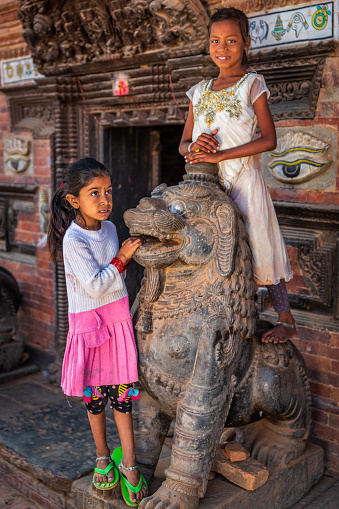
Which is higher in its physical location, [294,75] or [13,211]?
[294,75]

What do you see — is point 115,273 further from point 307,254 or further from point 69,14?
point 69,14

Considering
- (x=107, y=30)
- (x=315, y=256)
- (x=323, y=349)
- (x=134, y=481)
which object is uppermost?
(x=107, y=30)

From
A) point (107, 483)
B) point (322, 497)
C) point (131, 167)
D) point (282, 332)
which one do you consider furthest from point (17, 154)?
point (322, 497)

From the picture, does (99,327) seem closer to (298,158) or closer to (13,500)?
(13,500)

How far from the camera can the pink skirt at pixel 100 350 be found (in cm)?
240

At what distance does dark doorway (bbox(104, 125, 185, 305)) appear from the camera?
15.9 ft

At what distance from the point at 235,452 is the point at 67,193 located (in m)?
1.39

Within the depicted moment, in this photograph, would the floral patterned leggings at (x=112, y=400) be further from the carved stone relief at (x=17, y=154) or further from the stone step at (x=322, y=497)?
the carved stone relief at (x=17, y=154)

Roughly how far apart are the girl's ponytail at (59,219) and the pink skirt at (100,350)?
1.17ft

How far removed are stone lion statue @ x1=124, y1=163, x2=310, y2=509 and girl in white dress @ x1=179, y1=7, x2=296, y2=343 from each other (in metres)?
0.09

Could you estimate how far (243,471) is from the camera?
252 cm

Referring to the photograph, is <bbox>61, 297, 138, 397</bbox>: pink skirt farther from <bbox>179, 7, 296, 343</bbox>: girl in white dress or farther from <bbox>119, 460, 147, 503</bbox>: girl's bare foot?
<bbox>179, 7, 296, 343</bbox>: girl in white dress

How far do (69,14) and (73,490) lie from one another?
350cm

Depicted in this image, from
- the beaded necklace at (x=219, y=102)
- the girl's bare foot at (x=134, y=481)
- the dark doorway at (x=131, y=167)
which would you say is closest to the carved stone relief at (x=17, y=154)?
the dark doorway at (x=131, y=167)
